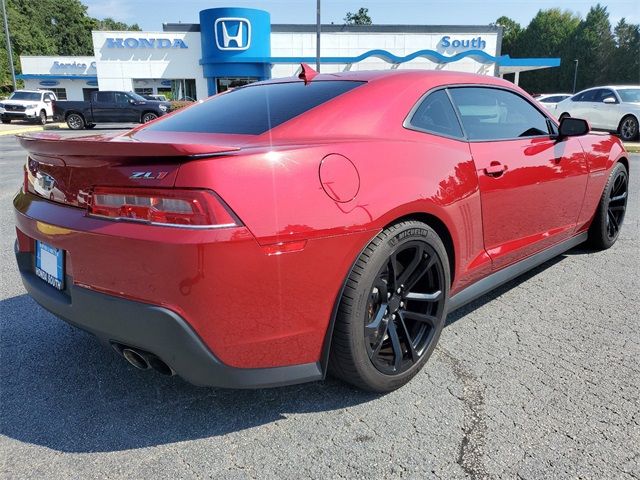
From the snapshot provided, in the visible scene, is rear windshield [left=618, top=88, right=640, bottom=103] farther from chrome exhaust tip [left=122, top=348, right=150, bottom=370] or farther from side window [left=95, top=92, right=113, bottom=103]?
side window [left=95, top=92, right=113, bottom=103]

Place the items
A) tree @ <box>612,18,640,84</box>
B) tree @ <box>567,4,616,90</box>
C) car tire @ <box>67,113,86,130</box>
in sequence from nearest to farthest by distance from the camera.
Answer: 1. car tire @ <box>67,113,86,130</box>
2. tree @ <box>612,18,640,84</box>
3. tree @ <box>567,4,616,90</box>

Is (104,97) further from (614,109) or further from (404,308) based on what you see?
(404,308)

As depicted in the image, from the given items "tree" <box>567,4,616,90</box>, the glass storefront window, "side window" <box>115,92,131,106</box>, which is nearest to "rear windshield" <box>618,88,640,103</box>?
"side window" <box>115,92,131,106</box>

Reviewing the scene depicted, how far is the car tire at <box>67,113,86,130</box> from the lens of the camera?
21.9m

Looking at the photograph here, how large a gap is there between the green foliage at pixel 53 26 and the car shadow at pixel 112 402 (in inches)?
2768

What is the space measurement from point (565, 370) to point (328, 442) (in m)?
1.34

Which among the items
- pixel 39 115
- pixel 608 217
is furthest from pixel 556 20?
pixel 608 217

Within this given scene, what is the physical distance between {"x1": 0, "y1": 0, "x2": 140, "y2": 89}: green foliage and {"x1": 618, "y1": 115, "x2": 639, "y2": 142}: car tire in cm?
6611

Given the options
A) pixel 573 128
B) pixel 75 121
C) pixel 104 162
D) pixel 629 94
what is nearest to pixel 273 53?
pixel 75 121

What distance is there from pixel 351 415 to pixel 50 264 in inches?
57.6

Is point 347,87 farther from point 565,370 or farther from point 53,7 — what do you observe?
point 53,7

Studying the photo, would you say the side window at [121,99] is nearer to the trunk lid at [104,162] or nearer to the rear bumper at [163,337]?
the trunk lid at [104,162]

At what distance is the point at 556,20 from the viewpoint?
74.4m

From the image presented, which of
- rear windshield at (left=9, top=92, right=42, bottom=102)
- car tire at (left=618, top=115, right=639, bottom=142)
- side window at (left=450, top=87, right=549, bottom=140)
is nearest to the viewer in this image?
side window at (left=450, top=87, right=549, bottom=140)
